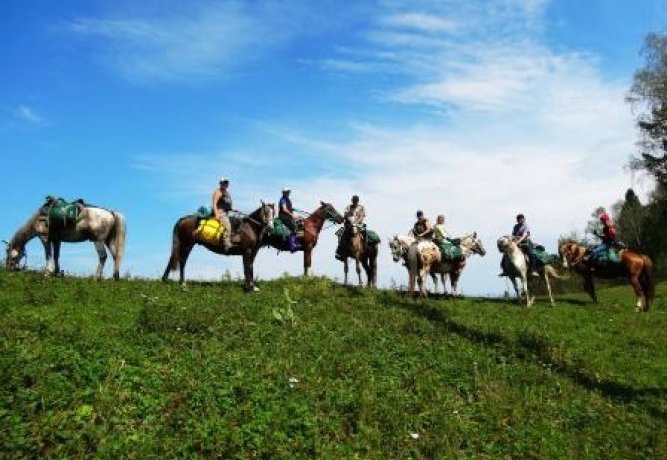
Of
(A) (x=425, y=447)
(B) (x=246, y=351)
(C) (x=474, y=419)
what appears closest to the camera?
(A) (x=425, y=447)

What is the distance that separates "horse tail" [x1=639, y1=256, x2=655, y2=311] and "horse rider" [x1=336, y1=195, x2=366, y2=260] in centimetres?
1122

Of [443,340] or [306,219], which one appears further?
[306,219]

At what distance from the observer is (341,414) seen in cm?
1183

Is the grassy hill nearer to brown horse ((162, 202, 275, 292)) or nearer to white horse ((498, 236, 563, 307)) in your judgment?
brown horse ((162, 202, 275, 292))

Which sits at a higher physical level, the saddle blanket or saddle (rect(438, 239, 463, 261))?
the saddle blanket

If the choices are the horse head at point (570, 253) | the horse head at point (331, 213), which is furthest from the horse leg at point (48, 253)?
the horse head at point (570, 253)

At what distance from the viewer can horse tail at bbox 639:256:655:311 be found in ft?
83.1

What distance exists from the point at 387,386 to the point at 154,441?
16.2 ft

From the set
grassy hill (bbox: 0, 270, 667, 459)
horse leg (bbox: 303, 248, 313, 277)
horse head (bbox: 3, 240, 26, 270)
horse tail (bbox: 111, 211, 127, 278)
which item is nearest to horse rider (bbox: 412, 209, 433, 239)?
horse leg (bbox: 303, 248, 313, 277)

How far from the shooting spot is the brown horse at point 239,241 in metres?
22.2

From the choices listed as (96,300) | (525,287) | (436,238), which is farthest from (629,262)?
(96,300)

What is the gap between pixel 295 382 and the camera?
1259 cm

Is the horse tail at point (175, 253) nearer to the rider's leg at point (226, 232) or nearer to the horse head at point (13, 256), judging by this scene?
the rider's leg at point (226, 232)

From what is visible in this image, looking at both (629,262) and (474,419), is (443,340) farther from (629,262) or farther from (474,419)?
A: (629,262)
